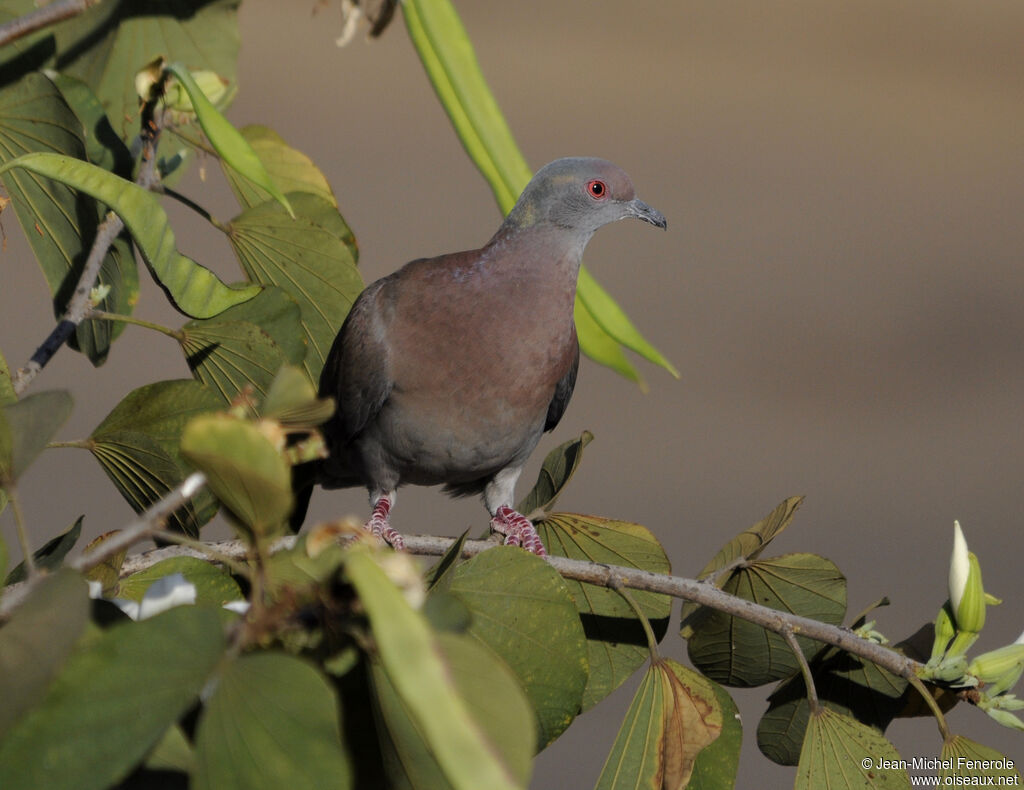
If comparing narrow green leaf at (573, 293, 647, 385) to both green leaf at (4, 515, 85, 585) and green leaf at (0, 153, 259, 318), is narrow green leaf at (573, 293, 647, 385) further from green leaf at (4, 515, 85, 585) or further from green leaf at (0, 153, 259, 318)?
green leaf at (4, 515, 85, 585)

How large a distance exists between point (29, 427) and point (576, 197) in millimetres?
1422

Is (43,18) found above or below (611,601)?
above

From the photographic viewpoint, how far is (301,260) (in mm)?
972

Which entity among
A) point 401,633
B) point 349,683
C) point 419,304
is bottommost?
point 419,304

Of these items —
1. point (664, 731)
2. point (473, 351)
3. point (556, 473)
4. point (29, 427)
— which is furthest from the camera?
point (473, 351)

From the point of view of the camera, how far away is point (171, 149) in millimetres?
1065

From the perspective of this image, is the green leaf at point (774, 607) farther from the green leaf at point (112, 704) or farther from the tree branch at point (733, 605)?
the green leaf at point (112, 704)

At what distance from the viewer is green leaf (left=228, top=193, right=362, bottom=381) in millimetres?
971

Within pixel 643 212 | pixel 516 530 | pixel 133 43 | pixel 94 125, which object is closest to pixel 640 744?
pixel 94 125

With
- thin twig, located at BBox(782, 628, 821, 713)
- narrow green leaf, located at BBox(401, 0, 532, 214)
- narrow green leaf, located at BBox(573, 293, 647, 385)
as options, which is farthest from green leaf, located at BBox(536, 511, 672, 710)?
narrow green leaf, located at BBox(401, 0, 532, 214)

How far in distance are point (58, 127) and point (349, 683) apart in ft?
1.71

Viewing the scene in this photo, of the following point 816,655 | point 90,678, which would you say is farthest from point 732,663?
point 90,678

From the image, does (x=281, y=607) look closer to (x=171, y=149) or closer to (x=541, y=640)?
(x=541, y=640)

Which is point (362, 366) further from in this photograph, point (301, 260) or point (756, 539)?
point (756, 539)
